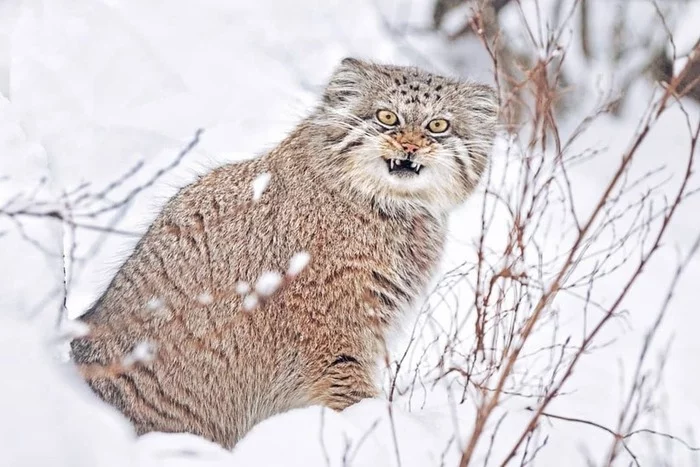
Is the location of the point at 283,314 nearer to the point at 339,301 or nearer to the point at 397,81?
the point at 339,301

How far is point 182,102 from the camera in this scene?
803cm

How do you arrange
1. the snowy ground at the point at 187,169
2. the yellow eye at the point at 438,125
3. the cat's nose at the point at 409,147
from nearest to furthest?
the snowy ground at the point at 187,169, the cat's nose at the point at 409,147, the yellow eye at the point at 438,125

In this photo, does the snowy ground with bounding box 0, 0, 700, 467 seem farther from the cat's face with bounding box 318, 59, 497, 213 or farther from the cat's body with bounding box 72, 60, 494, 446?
the cat's face with bounding box 318, 59, 497, 213

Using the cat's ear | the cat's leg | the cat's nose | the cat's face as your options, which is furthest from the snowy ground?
the cat's nose

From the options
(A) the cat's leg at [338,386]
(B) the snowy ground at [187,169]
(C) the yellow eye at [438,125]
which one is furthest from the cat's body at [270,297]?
(B) the snowy ground at [187,169]

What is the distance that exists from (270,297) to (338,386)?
483 millimetres

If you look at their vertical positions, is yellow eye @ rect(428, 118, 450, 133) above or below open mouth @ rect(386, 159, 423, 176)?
above

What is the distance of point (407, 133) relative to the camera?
4746mm

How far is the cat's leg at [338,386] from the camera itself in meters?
4.79

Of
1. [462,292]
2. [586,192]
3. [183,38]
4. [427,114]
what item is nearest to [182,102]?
[183,38]

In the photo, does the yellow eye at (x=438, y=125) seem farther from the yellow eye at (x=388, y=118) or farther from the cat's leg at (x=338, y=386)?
the cat's leg at (x=338, y=386)

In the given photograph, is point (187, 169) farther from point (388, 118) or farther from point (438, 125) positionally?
point (438, 125)

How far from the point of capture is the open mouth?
4828 millimetres

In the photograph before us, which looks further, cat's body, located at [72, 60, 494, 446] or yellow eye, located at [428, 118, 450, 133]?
yellow eye, located at [428, 118, 450, 133]
